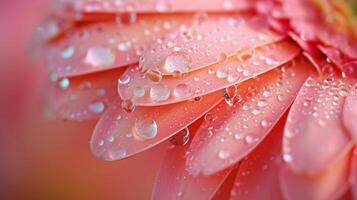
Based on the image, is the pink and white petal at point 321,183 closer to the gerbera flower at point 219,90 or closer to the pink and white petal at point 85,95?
the gerbera flower at point 219,90

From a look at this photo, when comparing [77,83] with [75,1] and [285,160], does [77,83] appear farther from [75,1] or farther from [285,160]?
[285,160]

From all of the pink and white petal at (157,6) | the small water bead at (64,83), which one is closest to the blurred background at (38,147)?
the small water bead at (64,83)

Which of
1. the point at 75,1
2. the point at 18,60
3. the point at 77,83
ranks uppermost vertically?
the point at 18,60

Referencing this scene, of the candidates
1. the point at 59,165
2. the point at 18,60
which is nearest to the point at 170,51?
the point at 59,165

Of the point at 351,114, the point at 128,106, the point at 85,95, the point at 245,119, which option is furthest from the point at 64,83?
the point at 351,114

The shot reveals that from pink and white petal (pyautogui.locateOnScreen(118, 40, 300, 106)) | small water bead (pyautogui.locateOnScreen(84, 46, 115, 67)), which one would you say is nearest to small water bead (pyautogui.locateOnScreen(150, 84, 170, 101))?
pink and white petal (pyautogui.locateOnScreen(118, 40, 300, 106))
